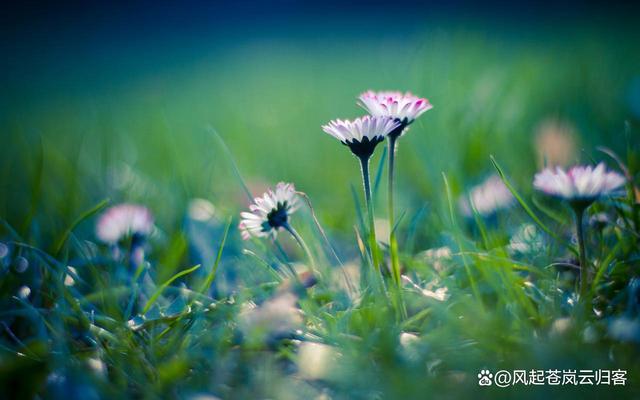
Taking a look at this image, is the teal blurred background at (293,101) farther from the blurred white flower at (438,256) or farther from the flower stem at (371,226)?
the flower stem at (371,226)

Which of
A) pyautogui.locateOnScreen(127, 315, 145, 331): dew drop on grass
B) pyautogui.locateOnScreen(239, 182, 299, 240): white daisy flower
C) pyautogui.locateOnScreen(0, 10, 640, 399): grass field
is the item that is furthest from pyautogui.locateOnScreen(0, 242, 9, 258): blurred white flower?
pyautogui.locateOnScreen(239, 182, 299, 240): white daisy flower

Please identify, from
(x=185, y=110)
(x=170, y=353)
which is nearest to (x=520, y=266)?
(x=170, y=353)

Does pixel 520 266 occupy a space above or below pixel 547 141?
below

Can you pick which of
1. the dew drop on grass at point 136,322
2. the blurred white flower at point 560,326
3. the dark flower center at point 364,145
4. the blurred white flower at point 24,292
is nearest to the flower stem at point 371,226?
the dark flower center at point 364,145

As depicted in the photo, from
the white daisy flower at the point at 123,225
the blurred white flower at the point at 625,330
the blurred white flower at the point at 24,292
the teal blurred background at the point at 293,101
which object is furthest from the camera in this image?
the teal blurred background at the point at 293,101

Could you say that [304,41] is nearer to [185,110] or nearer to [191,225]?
[185,110]

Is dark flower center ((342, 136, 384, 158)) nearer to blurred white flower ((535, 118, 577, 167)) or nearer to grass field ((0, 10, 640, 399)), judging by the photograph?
grass field ((0, 10, 640, 399))
